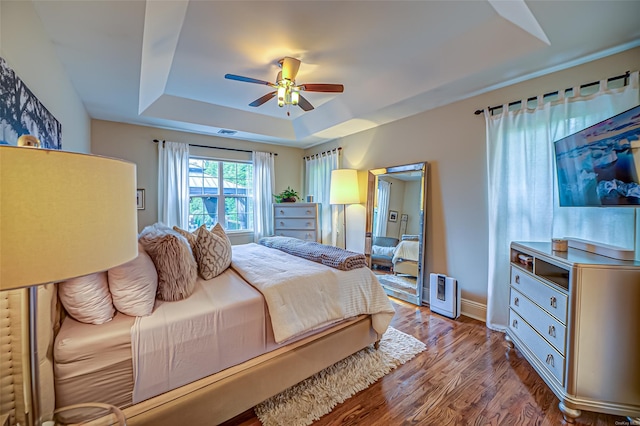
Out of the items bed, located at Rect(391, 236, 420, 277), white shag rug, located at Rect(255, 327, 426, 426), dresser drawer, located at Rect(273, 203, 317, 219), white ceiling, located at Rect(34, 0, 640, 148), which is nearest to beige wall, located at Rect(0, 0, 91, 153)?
white ceiling, located at Rect(34, 0, 640, 148)

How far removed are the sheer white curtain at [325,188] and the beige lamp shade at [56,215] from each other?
4.01 m

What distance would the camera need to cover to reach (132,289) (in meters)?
1.29

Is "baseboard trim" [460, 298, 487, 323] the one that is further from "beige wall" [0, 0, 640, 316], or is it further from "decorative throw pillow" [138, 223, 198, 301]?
"decorative throw pillow" [138, 223, 198, 301]

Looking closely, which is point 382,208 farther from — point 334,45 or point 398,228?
point 334,45

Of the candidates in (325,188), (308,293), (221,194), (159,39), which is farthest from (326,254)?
(221,194)

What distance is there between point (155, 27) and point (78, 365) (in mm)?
2148

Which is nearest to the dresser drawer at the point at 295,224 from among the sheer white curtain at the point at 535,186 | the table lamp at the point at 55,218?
the sheer white curtain at the point at 535,186

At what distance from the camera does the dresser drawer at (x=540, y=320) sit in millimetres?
1605

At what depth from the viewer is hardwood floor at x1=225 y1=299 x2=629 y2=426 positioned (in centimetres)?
154

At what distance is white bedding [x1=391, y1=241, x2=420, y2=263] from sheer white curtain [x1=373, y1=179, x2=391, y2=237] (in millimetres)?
303

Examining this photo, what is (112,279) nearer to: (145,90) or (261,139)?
(145,90)

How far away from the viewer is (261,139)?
462cm

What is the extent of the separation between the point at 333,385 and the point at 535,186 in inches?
97.0

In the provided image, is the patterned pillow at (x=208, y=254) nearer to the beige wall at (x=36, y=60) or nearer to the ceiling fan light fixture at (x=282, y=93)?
the beige wall at (x=36, y=60)
